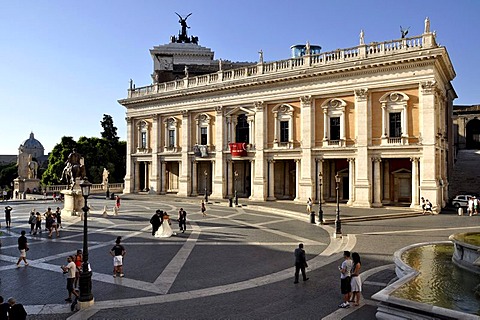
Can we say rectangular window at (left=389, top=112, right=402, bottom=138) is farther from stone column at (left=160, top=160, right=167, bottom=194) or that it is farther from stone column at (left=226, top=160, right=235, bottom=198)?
stone column at (left=160, top=160, right=167, bottom=194)

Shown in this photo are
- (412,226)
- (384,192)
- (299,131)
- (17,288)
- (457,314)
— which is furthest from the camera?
(299,131)

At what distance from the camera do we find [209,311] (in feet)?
31.7

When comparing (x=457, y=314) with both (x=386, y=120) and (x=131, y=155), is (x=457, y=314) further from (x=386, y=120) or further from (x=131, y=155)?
(x=131, y=155)

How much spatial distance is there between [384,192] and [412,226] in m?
11.1

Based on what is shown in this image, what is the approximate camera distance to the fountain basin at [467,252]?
10.4 meters

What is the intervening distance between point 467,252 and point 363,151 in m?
21.7

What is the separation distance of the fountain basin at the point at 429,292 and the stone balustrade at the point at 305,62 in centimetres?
2243

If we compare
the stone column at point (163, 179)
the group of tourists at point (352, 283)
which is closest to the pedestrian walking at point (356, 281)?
the group of tourists at point (352, 283)

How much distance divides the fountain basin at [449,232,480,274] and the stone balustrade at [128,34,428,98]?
22001 millimetres

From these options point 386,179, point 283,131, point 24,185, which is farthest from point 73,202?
point 24,185

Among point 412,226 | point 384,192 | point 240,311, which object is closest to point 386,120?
point 384,192

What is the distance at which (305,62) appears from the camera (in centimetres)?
3500

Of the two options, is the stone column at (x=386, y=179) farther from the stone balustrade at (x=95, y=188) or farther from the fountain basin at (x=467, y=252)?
the stone balustrade at (x=95, y=188)

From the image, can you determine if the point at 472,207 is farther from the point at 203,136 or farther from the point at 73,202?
the point at 73,202
